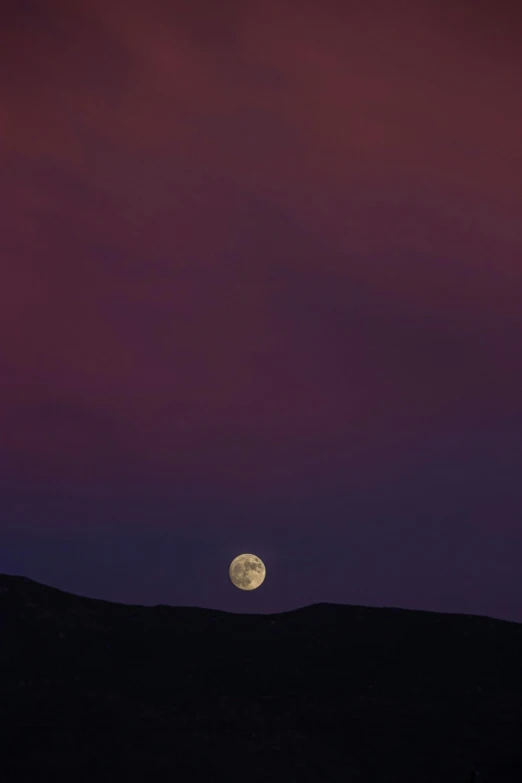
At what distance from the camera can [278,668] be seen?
47.9m

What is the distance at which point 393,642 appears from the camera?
50.7 meters

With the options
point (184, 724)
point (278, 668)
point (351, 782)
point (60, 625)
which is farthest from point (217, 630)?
point (351, 782)

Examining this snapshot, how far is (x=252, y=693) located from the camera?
147ft

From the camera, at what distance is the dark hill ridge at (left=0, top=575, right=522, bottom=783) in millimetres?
37219

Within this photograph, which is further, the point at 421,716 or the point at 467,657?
the point at 467,657

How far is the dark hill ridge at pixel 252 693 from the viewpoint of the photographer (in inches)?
1465

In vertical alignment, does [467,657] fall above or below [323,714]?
above

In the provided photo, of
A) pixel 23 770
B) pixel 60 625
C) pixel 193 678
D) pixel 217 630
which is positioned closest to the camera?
pixel 23 770

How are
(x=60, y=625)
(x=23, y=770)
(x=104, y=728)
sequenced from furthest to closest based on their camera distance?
(x=60, y=625), (x=104, y=728), (x=23, y=770)

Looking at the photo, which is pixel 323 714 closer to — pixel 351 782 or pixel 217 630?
pixel 351 782

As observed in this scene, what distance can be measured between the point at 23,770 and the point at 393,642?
22.9 m

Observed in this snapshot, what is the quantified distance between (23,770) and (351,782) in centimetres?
1302

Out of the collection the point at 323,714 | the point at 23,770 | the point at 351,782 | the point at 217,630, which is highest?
the point at 217,630

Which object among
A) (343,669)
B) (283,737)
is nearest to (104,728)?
(283,737)
